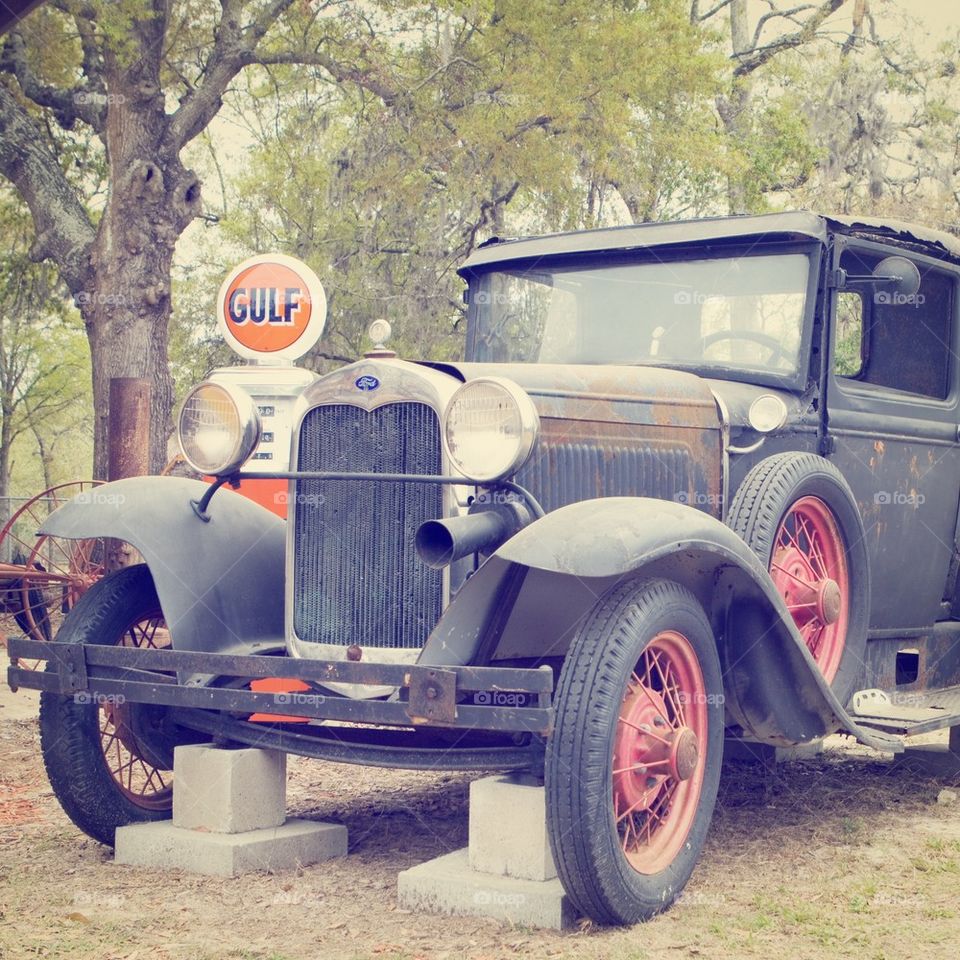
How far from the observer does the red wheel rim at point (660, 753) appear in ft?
12.7

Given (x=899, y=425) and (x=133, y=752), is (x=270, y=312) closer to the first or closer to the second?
(x=133, y=752)

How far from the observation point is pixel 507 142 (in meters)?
14.1

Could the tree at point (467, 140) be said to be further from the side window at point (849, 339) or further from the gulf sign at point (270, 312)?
the side window at point (849, 339)

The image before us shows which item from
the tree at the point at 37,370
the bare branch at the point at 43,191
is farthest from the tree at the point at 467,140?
the tree at the point at 37,370

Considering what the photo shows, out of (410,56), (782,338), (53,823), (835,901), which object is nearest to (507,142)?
(410,56)

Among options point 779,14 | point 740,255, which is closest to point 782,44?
point 779,14

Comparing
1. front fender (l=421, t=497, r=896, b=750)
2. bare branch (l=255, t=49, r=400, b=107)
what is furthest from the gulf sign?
bare branch (l=255, t=49, r=400, b=107)

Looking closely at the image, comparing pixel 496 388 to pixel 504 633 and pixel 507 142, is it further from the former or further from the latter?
pixel 507 142

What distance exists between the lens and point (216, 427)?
439 centimetres

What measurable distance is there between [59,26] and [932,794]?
11289 millimetres

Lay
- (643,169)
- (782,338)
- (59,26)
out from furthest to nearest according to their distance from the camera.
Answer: (643,169)
(59,26)
(782,338)

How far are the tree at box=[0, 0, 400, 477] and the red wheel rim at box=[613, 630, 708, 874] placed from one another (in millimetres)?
8353

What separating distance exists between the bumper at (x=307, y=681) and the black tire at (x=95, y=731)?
0.08 m

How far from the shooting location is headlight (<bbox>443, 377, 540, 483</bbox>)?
3867 millimetres
